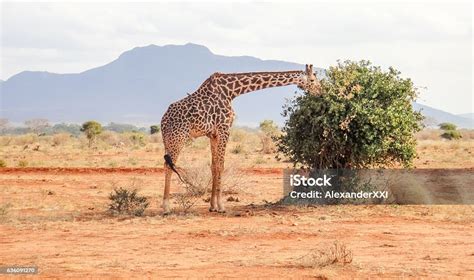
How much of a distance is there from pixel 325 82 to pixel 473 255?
19.1 ft

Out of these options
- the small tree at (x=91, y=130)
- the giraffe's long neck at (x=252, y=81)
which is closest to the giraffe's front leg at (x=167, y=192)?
the giraffe's long neck at (x=252, y=81)

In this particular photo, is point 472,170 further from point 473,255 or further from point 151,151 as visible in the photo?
point 151,151

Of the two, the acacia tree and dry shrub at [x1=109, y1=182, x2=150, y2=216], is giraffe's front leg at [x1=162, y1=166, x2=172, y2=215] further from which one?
the acacia tree

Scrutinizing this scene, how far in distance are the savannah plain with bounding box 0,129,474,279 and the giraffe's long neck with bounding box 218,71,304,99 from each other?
249 centimetres

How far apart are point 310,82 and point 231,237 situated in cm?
463

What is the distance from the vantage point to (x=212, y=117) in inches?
565

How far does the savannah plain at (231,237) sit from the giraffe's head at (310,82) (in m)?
2.45

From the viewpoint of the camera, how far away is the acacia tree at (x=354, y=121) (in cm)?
1456

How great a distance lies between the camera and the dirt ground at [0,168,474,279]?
9.20 m

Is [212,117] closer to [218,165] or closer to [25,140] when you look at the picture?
[218,165]

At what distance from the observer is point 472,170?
73.4 feet

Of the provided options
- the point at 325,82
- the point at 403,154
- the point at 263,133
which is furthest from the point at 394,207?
the point at 263,133

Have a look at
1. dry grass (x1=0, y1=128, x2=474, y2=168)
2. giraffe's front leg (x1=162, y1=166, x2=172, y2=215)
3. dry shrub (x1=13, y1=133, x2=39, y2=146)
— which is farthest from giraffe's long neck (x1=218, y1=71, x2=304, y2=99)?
dry shrub (x1=13, y1=133, x2=39, y2=146)

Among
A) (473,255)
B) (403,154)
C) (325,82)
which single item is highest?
(325,82)
